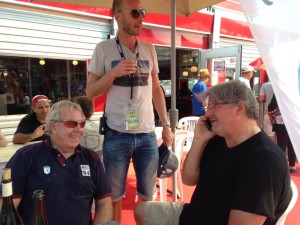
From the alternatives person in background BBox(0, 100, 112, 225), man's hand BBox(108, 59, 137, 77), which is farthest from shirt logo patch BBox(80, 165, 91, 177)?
man's hand BBox(108, 59, 137, 77)

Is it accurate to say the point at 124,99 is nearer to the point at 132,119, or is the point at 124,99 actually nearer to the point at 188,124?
the point at 132,119

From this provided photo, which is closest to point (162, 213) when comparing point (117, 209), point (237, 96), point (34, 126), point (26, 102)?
point (117, 209)

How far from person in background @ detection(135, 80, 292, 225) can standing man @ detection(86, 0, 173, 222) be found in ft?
1.32

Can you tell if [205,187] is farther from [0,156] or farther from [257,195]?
[0,156]

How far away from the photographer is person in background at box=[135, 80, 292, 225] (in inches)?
50.9

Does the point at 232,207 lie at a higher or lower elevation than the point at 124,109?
lower

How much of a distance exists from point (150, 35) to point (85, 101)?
A: 4588mm

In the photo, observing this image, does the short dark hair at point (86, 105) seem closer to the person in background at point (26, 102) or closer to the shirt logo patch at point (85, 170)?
the shirt logo patch at point (85, 170)

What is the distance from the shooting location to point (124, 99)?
2086mm

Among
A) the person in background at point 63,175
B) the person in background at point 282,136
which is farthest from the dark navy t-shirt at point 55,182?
the person in background at point 282,136

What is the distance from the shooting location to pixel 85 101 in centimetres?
268

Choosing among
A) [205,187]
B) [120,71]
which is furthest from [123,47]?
[205,187]

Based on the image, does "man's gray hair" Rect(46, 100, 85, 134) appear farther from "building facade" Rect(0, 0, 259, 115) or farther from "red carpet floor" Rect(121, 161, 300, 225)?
"building facade" Rect(0, 0, 259, 115)

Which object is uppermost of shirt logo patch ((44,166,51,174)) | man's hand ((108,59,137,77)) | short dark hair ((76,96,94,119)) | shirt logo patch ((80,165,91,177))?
man's hand ((108,59,137,77))
